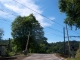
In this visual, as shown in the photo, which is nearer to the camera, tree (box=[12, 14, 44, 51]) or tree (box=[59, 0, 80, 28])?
tree (box=[59, 0, 80, 28])

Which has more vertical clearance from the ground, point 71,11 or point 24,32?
point 24,32

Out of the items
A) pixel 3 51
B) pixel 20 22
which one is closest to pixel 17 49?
pixel 20 22

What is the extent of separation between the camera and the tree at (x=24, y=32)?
87688mm

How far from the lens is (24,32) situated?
88438 millimetres

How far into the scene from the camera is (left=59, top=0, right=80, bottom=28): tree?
25.9 m

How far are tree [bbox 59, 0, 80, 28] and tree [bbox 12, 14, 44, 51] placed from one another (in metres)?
58.3

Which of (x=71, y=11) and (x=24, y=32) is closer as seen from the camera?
(x=71, y=11)

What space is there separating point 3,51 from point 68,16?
122 ft

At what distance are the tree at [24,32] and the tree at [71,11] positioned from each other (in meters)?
58.3

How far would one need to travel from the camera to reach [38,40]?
301 ft

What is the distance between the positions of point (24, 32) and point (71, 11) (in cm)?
6229

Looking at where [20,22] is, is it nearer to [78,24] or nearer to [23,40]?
[23,40]

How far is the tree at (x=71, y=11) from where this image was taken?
2593 centimetres

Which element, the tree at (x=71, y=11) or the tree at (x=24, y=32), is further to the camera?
the tree at (x=24, y=32)
